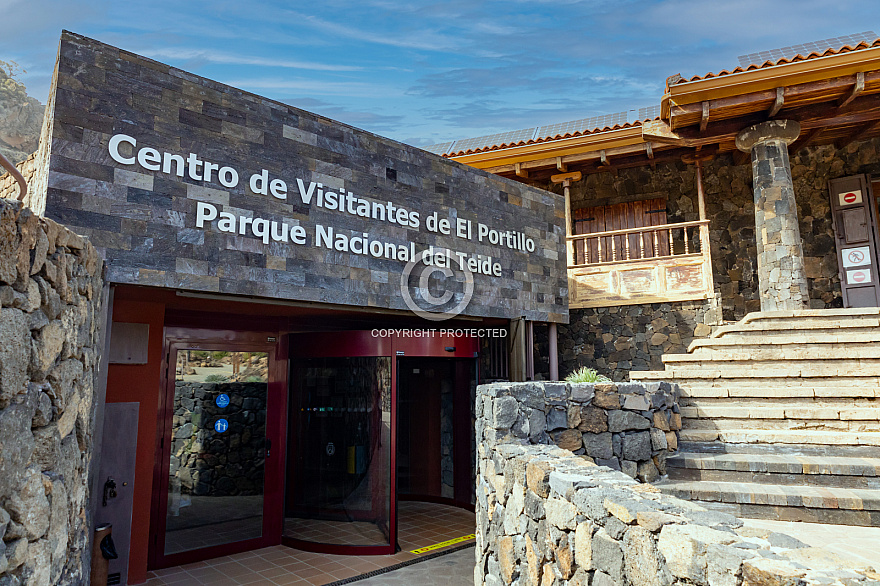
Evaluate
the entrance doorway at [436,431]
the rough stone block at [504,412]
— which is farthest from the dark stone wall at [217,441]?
the rough stone block at [504,412]

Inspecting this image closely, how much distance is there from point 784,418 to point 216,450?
6452mm

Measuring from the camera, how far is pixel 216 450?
6793 millimetres

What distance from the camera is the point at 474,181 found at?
7637mm

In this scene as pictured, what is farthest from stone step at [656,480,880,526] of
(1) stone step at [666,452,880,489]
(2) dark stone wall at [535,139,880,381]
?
(2) dark stone wall at [535,139,880,381]

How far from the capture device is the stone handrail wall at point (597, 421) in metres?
4.64

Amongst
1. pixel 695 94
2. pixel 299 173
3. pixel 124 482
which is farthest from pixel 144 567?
pixel 695 94

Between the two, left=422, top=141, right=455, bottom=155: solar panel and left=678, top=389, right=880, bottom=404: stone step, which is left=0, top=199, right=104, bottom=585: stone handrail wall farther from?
left=422, top=141, right=455, bottom=155: solar panel

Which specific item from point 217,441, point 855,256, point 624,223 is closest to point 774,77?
point 624,223

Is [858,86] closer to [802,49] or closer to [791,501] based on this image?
[802,49]

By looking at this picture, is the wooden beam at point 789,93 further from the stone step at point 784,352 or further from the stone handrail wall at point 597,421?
the stone handrail wall at point 597,421

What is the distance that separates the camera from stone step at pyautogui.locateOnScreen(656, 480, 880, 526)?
12.7 ft

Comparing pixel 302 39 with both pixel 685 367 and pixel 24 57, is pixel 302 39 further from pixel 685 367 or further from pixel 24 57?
pixel 685 367

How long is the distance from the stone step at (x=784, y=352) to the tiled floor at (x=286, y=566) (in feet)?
12.6

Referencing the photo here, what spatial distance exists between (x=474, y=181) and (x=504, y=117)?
9102cm
